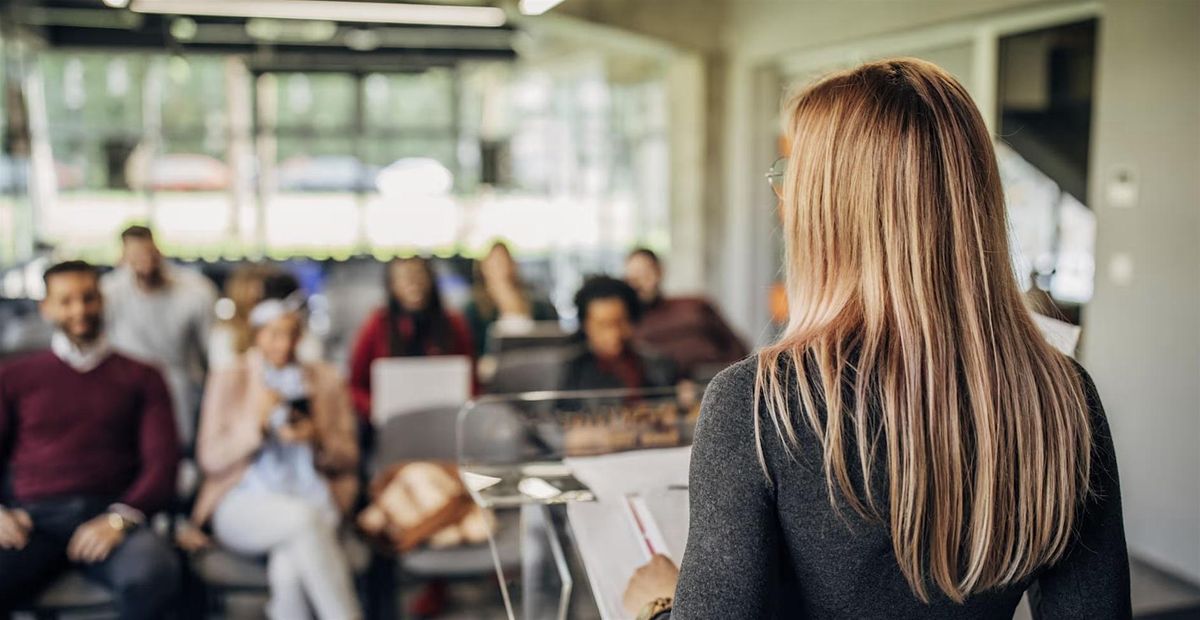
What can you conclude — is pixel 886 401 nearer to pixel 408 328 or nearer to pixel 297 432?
pixel 297 432

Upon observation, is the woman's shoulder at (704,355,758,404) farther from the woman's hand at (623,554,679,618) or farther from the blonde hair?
the woman's hand at (623,554,679,618)

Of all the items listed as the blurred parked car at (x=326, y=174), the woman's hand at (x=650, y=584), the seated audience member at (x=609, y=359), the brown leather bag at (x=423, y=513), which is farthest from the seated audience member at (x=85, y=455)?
the blurred parked car at (x=326, y=174)

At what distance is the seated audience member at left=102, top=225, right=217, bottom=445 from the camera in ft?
17.7

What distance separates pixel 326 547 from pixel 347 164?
13.5 meters

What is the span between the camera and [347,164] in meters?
16.3

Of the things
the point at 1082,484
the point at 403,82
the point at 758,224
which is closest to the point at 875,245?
the point at 1082,484

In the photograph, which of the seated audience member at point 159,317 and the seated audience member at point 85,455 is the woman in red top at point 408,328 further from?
the seated audience member at point 85,455

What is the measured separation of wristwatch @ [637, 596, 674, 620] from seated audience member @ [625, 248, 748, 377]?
175 inches

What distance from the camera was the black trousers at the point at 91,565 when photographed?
321cm

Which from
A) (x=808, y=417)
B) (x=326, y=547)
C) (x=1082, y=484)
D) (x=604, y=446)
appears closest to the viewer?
(x=808, y=417)

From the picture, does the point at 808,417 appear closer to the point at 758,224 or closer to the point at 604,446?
the point at 604,446

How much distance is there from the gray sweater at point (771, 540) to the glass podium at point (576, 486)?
359mm

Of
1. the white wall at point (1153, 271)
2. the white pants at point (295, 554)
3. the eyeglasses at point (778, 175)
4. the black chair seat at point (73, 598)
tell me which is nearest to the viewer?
the eyeglasses at point (778, 175)

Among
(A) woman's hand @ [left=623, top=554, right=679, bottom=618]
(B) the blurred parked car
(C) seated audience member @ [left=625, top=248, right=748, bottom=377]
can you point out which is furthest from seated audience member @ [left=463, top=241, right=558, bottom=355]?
(B) the blurred parked car
